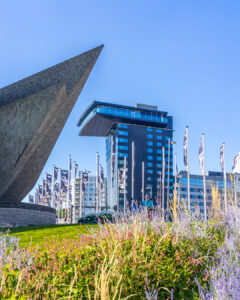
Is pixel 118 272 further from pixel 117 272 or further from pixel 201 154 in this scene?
pixel 201 154

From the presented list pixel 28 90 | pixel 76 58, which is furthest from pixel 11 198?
pixel 76 58

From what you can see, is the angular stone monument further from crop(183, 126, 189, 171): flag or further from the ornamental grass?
crop(183, 126, 189, 171): flag

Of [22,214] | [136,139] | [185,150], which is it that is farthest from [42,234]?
[136,139]

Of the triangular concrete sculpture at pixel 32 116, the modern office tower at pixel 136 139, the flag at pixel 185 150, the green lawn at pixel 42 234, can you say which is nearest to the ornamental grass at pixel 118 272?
the green lawn at pixel 42 234

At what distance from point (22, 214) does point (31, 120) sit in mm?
6180

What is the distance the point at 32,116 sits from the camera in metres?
16.4

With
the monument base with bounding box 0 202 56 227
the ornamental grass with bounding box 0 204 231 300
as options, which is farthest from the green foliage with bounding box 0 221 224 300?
the monument base with bounding box 0 202 56 227

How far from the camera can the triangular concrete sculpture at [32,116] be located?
1628 centimetres

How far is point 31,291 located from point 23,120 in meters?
13.6

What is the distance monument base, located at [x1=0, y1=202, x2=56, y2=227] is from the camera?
18.0m

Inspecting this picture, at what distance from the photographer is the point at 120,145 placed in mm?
95312

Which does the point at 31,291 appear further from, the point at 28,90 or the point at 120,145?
the point at 120,145

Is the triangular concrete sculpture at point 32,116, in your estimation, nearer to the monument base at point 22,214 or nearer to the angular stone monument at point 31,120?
the angular stone monument at point 31,120

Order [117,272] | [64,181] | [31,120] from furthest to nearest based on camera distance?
[64,181]
[31,120]
[117,272]
